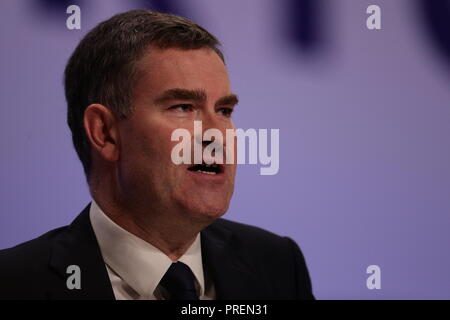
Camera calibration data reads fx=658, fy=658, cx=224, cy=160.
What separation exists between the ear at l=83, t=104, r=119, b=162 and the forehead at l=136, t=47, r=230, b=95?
0.12 metres

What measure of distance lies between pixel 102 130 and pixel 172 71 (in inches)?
10.0

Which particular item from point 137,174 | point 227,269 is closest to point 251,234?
point 227,269

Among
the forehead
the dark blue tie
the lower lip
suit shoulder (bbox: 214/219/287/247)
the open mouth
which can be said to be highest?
the forehead

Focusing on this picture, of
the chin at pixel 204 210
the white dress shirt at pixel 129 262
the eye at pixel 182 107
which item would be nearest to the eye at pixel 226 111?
the eye at pixel 182 107

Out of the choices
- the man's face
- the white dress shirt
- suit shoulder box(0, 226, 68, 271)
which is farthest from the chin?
suit shoulder box(0, 226, 68, 271)

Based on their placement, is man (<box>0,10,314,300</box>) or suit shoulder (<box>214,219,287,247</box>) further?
suit shoulder (<box>214,219,287,247</box>)

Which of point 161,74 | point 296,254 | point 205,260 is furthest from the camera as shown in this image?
point 296,254

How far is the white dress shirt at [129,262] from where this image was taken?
5.73ft

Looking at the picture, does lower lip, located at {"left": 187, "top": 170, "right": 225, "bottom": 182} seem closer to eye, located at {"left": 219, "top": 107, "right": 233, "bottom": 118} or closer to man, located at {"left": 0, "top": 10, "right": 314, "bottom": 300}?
man, located at {"left": 0, "top": 10, "right": 314, "bottom": 300}

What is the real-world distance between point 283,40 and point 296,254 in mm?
659

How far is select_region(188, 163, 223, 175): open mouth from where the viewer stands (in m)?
1.73

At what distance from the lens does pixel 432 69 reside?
2.10m
